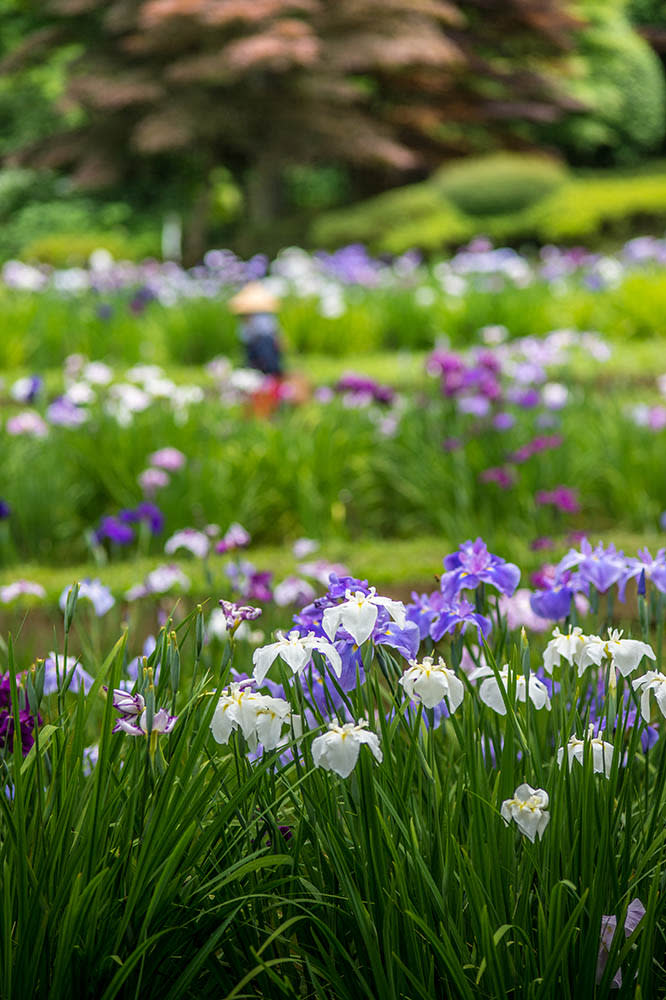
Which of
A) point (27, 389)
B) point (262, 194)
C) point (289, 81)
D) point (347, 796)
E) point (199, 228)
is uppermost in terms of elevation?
point (347, 796)

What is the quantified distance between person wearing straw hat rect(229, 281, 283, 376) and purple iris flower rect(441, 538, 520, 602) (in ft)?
14.4

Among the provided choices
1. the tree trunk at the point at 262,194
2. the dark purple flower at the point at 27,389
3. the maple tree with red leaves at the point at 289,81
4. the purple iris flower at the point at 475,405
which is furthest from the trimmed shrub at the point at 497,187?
the dark purple flower at the point at 27,389

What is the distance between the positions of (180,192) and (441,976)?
19362 millimetres

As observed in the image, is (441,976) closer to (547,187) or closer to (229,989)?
(229,989)

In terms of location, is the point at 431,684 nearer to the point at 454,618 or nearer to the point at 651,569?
the point at 454,618

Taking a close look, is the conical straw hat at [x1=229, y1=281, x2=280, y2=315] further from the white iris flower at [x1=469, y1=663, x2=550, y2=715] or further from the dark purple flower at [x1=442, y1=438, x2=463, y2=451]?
the white iris flower at [x1=469, y1=663, x2=550, y2=715]

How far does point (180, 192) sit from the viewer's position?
64.2 feet

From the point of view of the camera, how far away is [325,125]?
1583 cm

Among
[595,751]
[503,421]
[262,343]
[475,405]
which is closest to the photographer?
[595,751]

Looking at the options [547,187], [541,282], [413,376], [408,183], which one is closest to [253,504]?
[413,376]

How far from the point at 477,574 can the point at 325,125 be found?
15.2 metres

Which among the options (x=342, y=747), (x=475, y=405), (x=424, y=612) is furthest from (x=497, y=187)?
(x=342, y=747)

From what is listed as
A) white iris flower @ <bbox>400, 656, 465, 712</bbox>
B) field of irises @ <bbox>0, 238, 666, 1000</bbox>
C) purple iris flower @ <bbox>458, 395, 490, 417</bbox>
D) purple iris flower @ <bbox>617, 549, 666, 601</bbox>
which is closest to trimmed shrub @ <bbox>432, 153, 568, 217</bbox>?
purple iris flower @ <bbox>458, 395, 490, 417</bbox>

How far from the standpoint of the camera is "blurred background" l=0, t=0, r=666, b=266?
568 inches
